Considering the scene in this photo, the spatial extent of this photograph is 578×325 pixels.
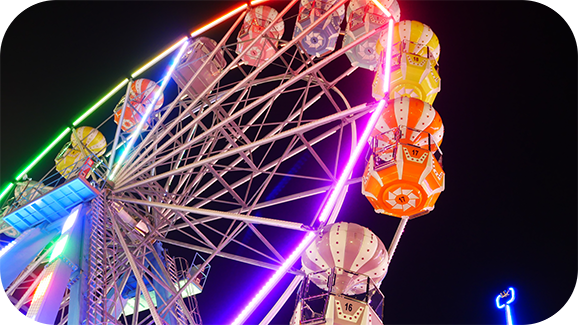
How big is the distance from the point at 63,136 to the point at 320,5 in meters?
8.93

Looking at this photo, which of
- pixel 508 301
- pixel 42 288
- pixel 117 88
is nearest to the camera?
pixel 42 288

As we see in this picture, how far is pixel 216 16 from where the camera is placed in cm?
1391

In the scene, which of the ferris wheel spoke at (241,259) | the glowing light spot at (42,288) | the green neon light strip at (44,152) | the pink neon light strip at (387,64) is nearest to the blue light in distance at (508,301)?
the ferris wheel spoke at (241,259)

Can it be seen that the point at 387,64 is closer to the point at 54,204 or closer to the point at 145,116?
the point at 145,116

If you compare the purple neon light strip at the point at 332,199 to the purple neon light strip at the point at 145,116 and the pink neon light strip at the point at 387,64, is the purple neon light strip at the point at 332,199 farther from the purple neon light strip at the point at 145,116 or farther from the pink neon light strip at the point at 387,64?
the purple neon light strip at the point at 145,116

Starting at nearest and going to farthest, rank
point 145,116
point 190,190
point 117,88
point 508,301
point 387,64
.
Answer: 1. point 387,64
2. point 145,116
3. point 190,190
4. point 117,88
5. point 508,301

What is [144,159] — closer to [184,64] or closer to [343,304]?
[184,64]

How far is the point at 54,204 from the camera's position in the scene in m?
11.9

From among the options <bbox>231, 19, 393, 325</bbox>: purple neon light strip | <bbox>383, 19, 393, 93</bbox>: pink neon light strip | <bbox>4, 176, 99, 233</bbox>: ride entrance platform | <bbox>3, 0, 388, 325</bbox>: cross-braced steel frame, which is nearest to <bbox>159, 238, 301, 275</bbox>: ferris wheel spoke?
<bbox>3, 0, 388, 325</bbox>: cross-braced steel frame

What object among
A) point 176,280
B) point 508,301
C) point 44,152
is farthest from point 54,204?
point 508,301

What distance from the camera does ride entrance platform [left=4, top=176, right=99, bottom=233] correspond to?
1169 centimetres

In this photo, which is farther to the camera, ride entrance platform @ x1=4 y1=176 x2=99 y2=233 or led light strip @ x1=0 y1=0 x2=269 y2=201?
led light strip @ x1=0 y1=0 x2=269 y2=201

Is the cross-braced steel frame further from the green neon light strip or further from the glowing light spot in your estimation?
the green neon light strip

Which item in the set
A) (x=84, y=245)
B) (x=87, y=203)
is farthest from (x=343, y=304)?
(x=87, y=203)
